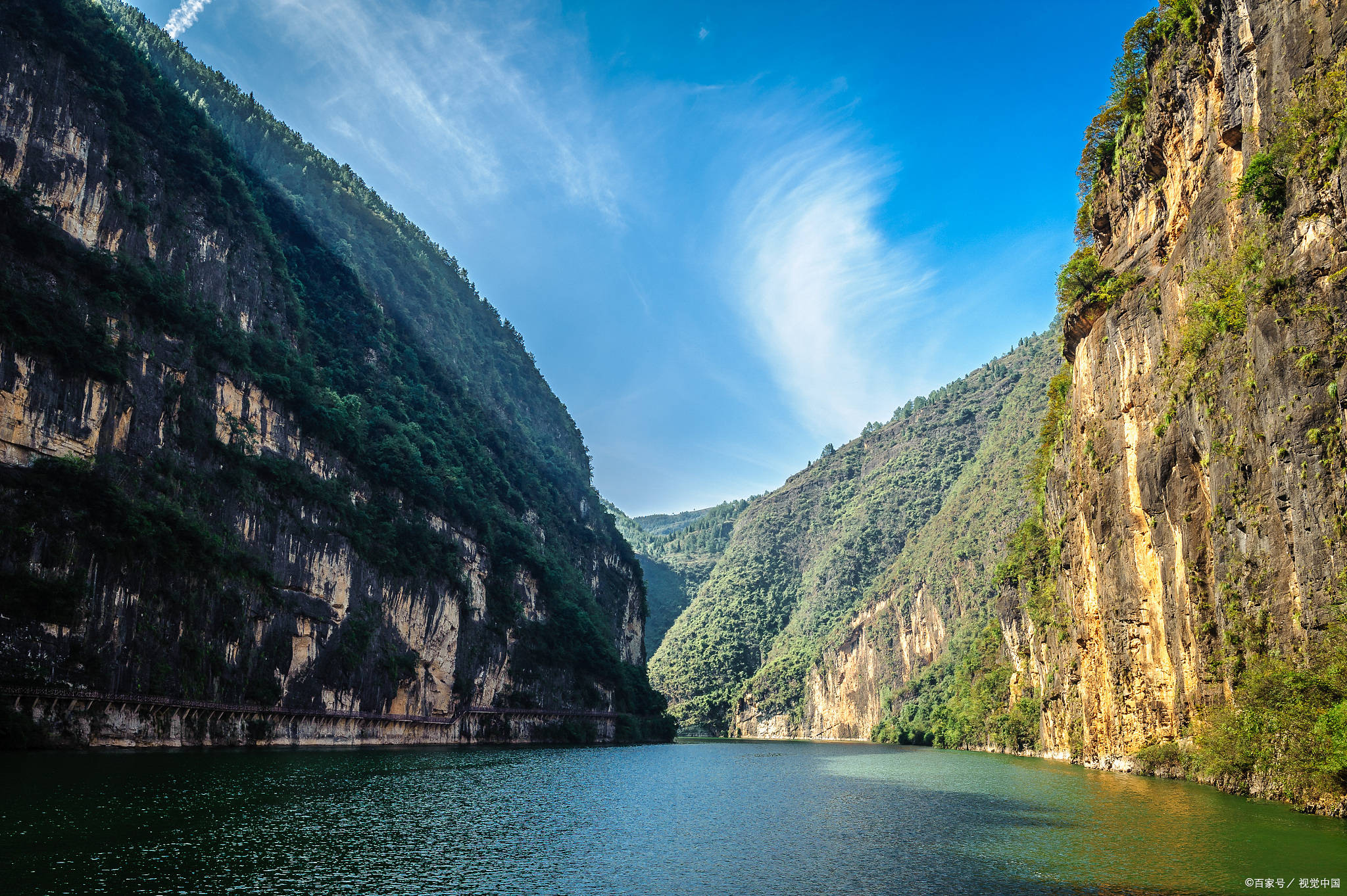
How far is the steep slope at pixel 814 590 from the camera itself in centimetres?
15650

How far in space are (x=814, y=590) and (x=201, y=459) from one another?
5748 inches

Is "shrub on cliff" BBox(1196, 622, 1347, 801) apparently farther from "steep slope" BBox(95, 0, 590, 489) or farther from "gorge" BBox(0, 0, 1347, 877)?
"steep slope" BBox(95, 0, 590, 489)

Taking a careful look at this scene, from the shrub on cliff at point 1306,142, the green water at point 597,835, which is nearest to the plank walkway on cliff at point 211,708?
the green water at point 597,835

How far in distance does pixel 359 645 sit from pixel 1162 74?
59019 millimetres

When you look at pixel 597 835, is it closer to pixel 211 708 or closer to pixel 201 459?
pixel 211 708

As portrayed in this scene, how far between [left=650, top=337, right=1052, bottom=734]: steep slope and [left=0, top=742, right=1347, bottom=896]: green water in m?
120

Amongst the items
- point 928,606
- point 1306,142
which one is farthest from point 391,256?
point 1306,142

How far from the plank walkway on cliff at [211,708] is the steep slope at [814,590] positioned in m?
86.5

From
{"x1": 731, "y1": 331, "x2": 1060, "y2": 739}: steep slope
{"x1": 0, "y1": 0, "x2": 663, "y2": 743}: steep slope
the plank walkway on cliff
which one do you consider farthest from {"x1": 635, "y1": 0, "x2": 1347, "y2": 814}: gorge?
{"x1": 0, "y1": 0, "x2": 663, "y2": 743}: steep slope

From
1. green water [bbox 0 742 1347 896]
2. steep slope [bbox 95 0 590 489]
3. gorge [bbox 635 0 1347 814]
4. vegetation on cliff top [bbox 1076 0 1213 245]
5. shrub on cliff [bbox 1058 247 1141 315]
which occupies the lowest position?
green water [bbox 0 742 1347 896]

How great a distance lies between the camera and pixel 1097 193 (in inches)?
1950

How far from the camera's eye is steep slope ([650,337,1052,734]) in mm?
156500

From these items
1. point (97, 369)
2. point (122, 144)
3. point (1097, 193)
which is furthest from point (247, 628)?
point (1097, 193)

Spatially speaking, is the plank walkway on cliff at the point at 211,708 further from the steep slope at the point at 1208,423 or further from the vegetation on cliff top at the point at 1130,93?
the vegetation on cliff top at the point at 1130,93
